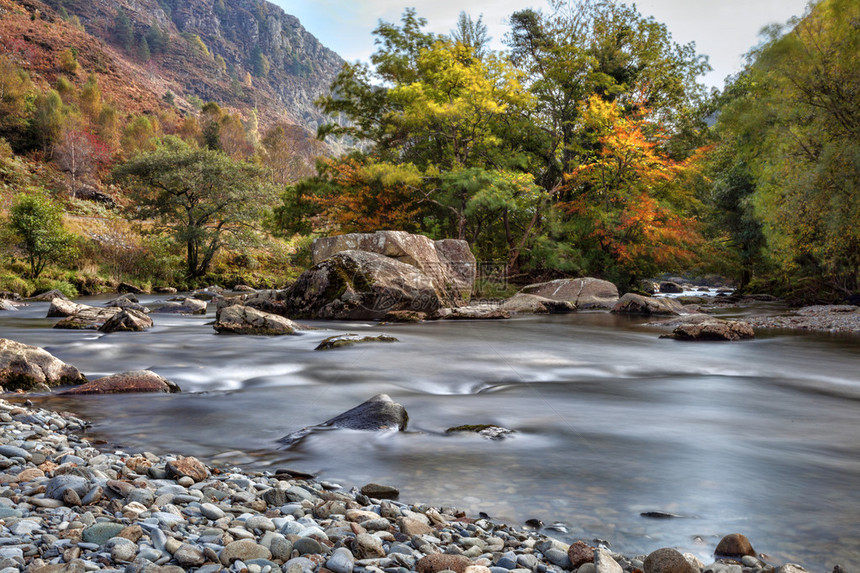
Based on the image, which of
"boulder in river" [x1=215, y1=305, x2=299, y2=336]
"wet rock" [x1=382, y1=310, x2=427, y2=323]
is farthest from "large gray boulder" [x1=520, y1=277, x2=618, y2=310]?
"boulder in river" [x1=215, y1=305, x2=299, y2=336]

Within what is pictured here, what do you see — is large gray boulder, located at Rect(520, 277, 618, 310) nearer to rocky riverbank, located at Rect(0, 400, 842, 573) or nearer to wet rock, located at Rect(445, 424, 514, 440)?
wet rock, located at Rect(445, 424, 514, 440)

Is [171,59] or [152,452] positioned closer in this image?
[152,452]

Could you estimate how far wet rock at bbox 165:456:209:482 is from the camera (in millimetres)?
3168

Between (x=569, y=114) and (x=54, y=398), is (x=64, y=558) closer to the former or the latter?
(x=54, y=398)

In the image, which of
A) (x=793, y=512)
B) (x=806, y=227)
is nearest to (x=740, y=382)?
(x=793, y=512)

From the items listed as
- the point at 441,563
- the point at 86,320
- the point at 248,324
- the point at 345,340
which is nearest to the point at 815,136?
the point at 345,340

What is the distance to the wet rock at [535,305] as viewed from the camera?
1841cm

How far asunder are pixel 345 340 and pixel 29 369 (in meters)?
4.73

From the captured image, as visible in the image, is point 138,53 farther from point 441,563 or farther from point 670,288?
point 441,563

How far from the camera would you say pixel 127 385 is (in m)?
5.79

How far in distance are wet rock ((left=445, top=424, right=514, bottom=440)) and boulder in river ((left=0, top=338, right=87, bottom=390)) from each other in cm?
421

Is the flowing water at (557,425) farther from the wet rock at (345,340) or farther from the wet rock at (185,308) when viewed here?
the wet rock at (185,308)

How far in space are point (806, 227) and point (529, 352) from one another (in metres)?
12.0

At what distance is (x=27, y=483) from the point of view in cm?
283
